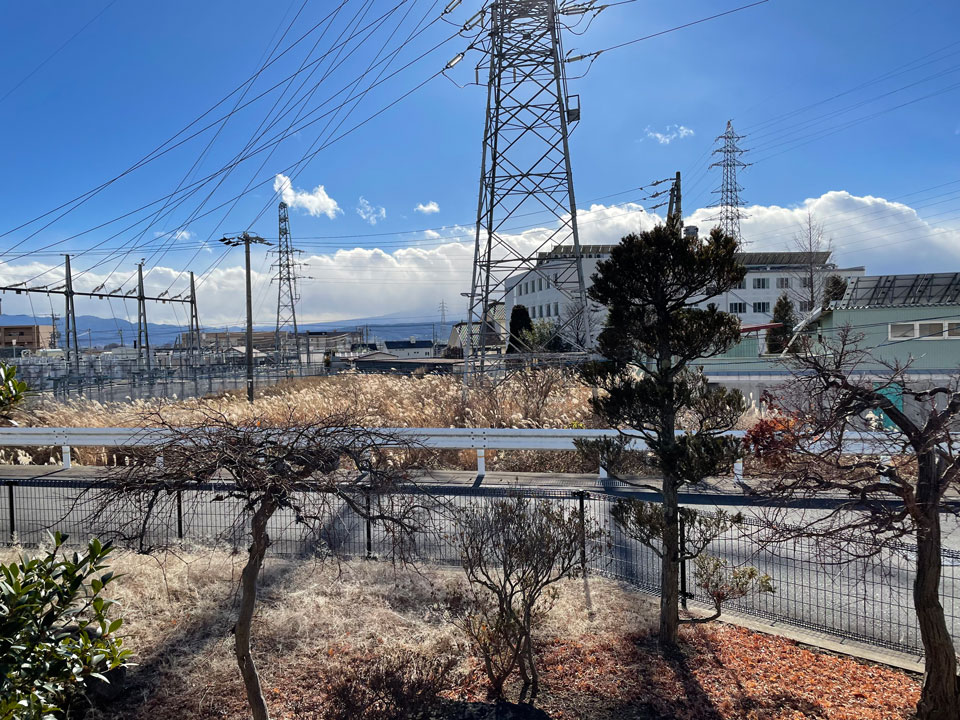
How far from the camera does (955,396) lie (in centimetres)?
409

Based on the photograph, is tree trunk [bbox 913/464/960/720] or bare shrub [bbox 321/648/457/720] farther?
bare shrub [bbox 321/648/457/720]

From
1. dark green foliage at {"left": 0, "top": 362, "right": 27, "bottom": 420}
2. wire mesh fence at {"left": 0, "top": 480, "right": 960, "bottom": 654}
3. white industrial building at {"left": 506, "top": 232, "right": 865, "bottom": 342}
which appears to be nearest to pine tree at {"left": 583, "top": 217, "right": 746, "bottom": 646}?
wire mesh fence at {"left": 0, "top": 480, "right": 960, "bottom": 654}

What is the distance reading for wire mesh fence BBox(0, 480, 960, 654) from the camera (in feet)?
16.7

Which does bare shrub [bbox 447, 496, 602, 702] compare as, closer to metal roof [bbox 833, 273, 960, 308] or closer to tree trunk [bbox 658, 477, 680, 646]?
tree trunk [bbox 658, 477, 680, 646]

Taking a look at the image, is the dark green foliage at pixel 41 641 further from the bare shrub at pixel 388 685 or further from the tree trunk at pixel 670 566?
the tree trunk at pixel 670 566

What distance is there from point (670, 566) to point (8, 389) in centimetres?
545

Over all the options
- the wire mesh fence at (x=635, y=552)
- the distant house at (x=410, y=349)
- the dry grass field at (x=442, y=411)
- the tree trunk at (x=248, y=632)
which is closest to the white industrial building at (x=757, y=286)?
the distant house at (x=410, y=349)

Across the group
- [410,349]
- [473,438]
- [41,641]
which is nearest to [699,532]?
[41,641]

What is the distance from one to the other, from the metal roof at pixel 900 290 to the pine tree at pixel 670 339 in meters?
27.3

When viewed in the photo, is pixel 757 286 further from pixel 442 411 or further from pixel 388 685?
pixel 388 685

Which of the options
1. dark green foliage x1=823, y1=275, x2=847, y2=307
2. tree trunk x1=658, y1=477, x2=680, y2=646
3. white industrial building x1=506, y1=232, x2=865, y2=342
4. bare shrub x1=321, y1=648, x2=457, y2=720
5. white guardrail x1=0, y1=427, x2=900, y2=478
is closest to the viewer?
bare shrub x1=321, y1=648, x2=457, y2=720

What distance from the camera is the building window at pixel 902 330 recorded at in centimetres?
2520

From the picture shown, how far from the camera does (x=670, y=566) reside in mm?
5453

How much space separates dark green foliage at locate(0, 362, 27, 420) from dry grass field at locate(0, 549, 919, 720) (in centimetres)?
160
